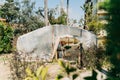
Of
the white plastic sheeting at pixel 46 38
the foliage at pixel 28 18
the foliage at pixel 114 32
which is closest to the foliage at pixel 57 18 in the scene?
the foliage at pixel 28 18

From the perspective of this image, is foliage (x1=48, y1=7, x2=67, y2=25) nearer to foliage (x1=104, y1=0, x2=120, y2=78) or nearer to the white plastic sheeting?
the white plastic sheeting

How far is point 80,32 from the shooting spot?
19.0m

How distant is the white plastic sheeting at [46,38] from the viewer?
61.5 feet

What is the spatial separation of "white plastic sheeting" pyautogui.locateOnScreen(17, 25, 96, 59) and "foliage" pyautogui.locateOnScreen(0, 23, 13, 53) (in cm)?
367

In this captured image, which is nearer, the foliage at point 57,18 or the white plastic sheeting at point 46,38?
the white plastic sheeting at point 46,38

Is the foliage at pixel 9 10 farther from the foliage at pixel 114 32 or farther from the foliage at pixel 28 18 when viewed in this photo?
the foliage at pixel 114 32

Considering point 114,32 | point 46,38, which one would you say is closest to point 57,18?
point 46,38

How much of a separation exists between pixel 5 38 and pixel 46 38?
4822 millimetres

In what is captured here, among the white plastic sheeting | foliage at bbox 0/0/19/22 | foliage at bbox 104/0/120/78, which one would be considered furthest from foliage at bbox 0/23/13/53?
foliage at bbox 104/0/120/78

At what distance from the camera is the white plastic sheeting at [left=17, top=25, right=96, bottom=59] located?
738 inches

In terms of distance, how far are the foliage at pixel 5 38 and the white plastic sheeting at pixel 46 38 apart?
3667 millimetres

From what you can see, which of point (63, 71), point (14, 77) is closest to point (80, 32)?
point (14, 77)

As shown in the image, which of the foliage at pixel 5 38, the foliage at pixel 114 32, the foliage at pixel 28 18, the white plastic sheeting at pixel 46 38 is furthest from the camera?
the foliage at pixel 28 18

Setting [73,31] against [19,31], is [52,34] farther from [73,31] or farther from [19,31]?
[19,31]
